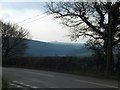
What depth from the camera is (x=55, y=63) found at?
136 ft

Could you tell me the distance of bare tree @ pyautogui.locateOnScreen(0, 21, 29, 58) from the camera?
6970cm

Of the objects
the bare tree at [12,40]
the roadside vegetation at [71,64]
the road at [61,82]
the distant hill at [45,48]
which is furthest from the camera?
the bare tree at [12,40]

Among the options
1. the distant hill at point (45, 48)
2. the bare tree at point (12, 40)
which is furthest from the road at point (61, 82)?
the bare tree at point (12, 40)

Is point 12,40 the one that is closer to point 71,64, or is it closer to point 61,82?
point 71,64

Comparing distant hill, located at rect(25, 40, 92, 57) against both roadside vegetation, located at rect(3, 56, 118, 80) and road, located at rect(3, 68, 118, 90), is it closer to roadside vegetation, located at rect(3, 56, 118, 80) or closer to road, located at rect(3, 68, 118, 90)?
roadside vegetation, located at rect(3, 56, 118, 80)

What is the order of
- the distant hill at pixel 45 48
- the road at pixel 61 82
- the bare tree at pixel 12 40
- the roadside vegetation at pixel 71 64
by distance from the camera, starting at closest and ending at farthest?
the road at pixel 61 82 < the roadside vegetation at pixel 71 64 < the distant hill at pixel 45 48 < the bare tree at pixel 12 40

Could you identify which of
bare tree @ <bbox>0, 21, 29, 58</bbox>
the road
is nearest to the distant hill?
bare tree @ <bbox>0, 21, 29, 58</bbox>

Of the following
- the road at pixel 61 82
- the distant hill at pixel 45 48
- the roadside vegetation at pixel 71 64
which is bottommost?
the road at pixel 61 82

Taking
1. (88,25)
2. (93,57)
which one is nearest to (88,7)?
Result: (88,25)

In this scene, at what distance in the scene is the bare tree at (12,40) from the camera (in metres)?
69.7

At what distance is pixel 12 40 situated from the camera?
2879 inches

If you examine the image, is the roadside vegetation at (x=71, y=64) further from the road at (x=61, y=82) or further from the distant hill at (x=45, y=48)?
the road at (x=61, y=82)

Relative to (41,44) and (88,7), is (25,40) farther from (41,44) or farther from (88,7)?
(88,7)

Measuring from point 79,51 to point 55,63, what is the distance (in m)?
3.44
